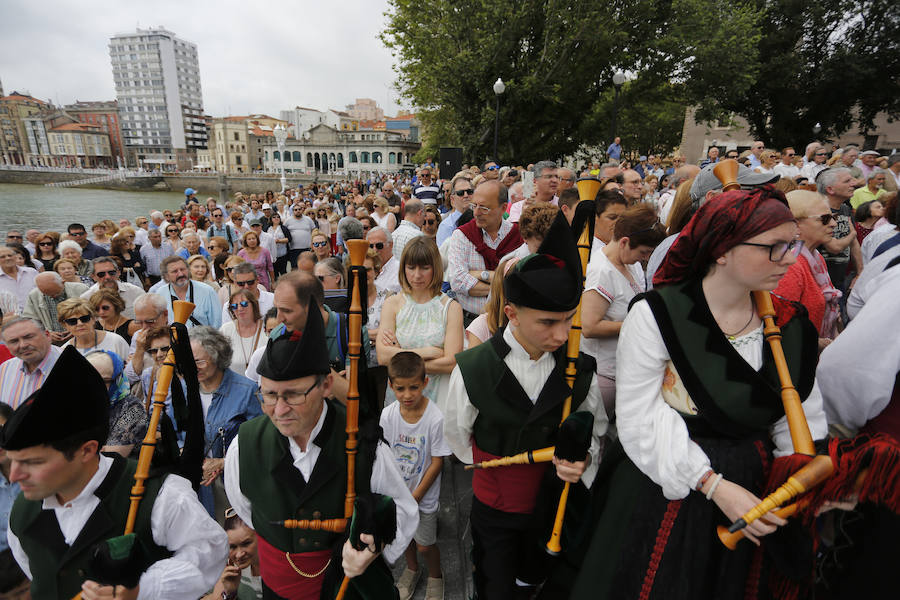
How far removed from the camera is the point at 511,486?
7.32 ft

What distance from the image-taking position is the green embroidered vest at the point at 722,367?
5.57 feet

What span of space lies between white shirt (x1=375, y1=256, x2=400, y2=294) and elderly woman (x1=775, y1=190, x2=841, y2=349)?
329 cm

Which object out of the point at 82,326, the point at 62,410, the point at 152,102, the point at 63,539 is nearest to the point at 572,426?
the point at 62,410

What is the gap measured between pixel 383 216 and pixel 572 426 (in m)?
7.14

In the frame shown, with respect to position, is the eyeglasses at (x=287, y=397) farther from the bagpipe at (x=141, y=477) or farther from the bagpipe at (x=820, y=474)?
the bagpipe at (x=820, y=474)

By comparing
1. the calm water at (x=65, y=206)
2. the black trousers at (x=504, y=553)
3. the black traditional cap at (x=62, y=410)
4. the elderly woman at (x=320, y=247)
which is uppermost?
the black traditional cap at (x=62, y=410)

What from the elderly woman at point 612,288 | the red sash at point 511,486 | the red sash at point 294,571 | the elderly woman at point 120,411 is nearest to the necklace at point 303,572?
the red sash at point 294,571

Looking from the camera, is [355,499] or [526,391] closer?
[355,499]

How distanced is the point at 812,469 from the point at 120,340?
5058 millimetres

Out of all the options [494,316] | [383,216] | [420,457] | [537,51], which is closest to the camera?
[494,316]

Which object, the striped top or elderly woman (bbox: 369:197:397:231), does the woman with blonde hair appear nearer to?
the striped top

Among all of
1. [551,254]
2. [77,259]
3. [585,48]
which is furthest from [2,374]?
[585,48]

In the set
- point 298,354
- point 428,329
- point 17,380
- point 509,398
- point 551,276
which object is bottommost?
point 17,380

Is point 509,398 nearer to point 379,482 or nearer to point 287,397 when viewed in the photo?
point 379,482
